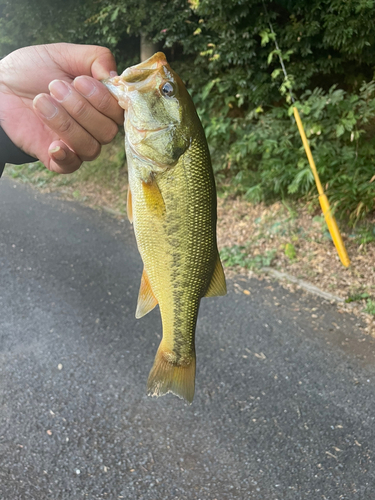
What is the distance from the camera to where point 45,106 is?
1.60 meters

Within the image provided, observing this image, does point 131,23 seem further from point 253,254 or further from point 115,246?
point 253,254

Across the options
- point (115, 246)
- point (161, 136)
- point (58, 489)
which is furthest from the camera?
point (115, 246)

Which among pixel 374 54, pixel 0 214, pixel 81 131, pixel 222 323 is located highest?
pixel 81 131

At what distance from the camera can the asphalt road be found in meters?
3.09

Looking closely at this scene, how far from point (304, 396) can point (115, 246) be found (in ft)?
13.4

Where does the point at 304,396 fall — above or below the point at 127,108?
below

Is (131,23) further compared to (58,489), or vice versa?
(131,23)

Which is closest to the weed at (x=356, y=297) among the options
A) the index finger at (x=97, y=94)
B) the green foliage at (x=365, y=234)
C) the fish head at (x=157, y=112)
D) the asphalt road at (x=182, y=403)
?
the asphalt road at (x=182, y=403)

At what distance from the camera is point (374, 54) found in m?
5.91

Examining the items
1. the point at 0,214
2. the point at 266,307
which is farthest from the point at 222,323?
the point at 0,214

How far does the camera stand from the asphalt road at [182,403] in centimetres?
309

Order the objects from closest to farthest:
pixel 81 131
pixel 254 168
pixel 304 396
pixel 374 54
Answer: pixel 81 131 → pixel 304 396 → pixel 374 54 → pixel 254 168

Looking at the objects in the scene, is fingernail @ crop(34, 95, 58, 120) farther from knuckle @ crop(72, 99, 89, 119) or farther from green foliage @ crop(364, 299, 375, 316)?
green foliage @ crop(364, 299, 375, 316)

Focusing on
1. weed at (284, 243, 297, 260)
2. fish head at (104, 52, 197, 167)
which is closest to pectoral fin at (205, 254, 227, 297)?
fish head at (104, 52, 197, 167)
